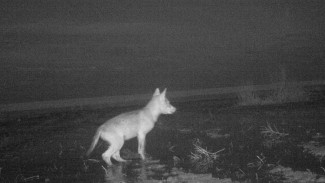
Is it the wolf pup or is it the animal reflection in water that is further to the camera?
the wolf pup

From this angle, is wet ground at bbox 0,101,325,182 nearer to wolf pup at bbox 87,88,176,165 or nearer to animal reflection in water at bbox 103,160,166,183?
animal reflection in water at bbox 103,160,166,183

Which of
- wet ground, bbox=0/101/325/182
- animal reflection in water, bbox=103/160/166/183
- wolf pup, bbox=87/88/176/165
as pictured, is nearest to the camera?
animal reflection in water, bbox=103/160/166/183

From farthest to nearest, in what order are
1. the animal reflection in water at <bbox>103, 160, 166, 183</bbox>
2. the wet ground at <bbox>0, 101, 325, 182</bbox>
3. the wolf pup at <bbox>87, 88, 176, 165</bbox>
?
the wolf pup at <bbox>87, 88, 176, 165</bbox>
the wet ground at <bbox>0, 101, 325, 182</bbox>
the animal reflection in water at <bbox>103, 160, 166, 183</bbox>

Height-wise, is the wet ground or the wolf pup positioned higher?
the wolf pup

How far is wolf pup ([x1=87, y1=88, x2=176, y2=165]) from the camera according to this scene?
31.3ft

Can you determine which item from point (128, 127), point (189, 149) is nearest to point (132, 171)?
point (128, 127)

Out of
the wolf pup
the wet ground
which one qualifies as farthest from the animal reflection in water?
the wolf pup

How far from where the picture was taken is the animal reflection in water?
28.0ft

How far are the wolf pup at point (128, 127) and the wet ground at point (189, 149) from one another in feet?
1.28

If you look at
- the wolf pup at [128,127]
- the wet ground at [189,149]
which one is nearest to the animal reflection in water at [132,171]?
the wet ground at [189,149]

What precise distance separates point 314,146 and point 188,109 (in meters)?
10.00

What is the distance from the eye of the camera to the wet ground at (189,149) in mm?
8656

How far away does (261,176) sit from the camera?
319 inches

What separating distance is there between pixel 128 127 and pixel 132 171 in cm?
126
